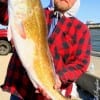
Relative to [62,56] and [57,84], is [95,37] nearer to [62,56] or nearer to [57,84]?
[62,56]

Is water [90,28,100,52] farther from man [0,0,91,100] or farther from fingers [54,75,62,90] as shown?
fingers [54,75,62,90]

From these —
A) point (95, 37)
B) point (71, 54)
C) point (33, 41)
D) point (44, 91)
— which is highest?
point (33, 41)

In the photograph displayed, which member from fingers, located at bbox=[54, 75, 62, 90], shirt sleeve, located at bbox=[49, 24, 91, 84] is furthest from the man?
fingers, located at bbox=[54, 75, 62, 90]

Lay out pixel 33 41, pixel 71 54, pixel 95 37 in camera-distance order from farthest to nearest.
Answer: pixel 95 37 < pixel 71 54 < pixel 33 41

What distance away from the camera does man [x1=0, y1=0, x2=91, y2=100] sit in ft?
12.0

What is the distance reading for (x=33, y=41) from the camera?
3.36m

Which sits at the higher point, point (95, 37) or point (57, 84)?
point (57, 84)

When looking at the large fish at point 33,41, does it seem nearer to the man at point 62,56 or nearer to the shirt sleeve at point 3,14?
the man at point 62,56

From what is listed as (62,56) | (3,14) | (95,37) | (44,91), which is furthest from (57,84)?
(95,37)

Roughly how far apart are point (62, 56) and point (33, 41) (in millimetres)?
441

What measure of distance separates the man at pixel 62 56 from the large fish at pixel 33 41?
231 mm

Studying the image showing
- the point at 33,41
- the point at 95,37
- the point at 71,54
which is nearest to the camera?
the point at 33,41

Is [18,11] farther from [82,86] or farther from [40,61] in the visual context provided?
[82,86]

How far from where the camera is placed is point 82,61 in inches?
146
